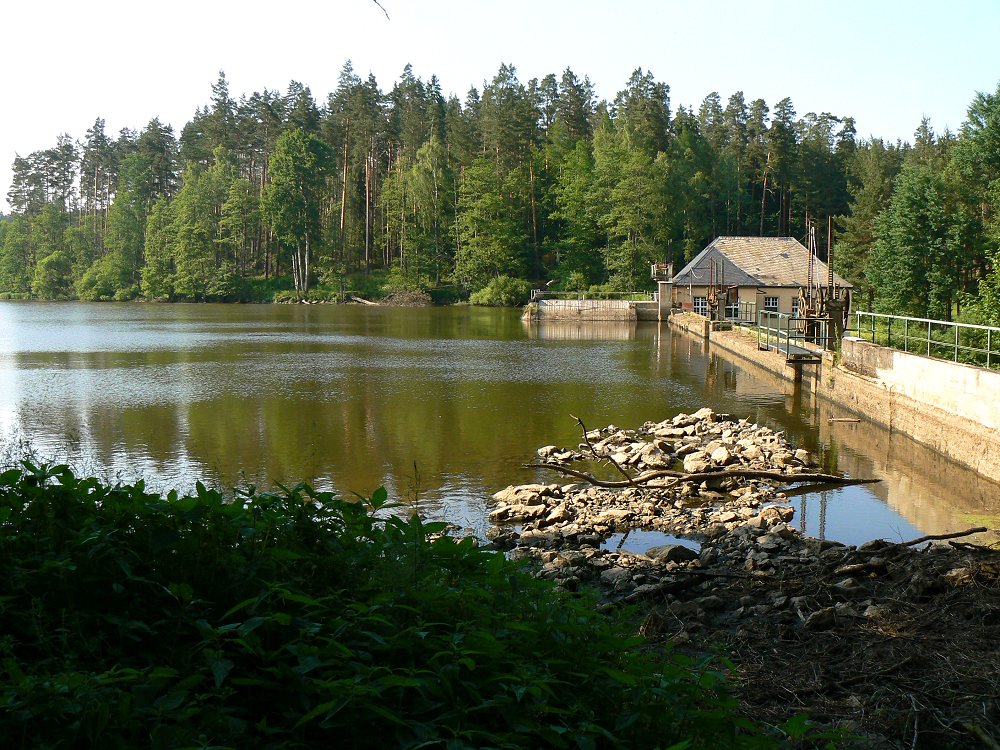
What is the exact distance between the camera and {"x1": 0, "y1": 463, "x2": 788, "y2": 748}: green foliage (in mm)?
3018

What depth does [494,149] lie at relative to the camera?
90750 mm

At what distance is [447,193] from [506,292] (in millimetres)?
14453

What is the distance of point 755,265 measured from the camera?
58469 mm

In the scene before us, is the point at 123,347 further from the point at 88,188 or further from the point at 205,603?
the point at 88,188

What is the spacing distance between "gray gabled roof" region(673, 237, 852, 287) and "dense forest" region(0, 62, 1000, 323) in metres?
5.43

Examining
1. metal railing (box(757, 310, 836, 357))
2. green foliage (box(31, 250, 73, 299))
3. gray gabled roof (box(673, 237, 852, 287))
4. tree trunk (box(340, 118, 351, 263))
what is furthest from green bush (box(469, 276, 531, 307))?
green foliage (box(31, 250, 73, 299))

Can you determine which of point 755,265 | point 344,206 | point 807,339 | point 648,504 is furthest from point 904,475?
point 344,206

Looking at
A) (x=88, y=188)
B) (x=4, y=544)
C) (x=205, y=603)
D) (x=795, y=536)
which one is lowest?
(x=795, y=536)

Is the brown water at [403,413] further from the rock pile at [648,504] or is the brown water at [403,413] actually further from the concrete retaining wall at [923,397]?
the rock pile at [648,504]

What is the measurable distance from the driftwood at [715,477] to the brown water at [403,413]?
397 millimetres

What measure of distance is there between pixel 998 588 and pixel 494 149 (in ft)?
286

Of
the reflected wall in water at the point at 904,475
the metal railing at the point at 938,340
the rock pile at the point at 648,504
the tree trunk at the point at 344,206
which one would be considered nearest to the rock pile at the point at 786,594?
the rock pile at the point at 648,504

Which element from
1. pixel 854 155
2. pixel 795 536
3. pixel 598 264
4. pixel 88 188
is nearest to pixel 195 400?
pixel 795 536

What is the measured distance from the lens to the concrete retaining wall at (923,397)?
14.4 m
